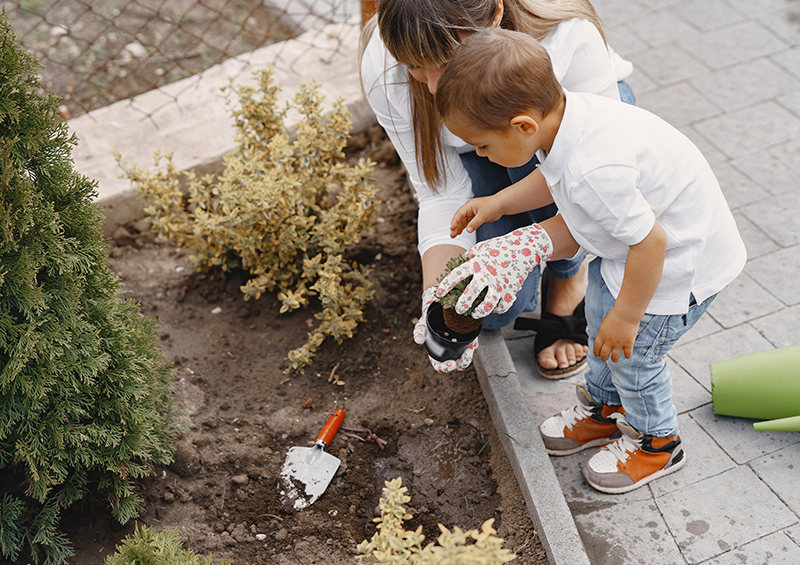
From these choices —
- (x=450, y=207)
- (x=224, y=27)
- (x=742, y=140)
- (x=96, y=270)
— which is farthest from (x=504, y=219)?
(x=224, y=27)

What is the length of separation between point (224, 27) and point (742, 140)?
10.9ft

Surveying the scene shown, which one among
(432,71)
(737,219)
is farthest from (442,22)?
(737,219)

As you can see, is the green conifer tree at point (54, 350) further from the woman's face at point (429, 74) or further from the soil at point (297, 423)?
the woman's face at point (429, 74)

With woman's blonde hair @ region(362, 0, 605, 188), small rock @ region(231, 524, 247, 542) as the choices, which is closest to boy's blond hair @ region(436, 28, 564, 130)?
woman's blonde hair @ region(362, 0, 605, 188)

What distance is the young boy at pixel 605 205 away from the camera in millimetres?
1444

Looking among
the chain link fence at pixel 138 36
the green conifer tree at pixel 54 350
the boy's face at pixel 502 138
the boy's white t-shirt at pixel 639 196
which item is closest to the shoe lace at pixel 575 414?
the boy's white t-shirt at pixel 639 196

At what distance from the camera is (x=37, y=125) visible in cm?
157

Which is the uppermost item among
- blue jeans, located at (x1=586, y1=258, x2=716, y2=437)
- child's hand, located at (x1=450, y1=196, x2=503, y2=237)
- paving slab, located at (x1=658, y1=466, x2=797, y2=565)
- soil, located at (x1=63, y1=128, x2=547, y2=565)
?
child's hand, located at (x1=450, y1=196, x2=503, y2=237)

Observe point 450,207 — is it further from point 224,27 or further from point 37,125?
point 224,27

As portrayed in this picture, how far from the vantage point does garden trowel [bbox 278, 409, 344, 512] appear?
2.02 meters

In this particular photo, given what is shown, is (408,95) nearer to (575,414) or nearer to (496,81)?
(496,81)

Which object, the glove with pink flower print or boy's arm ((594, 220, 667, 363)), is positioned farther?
the glove with pink flower print

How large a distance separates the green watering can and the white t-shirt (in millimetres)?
965

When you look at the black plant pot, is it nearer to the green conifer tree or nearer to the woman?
the woman
